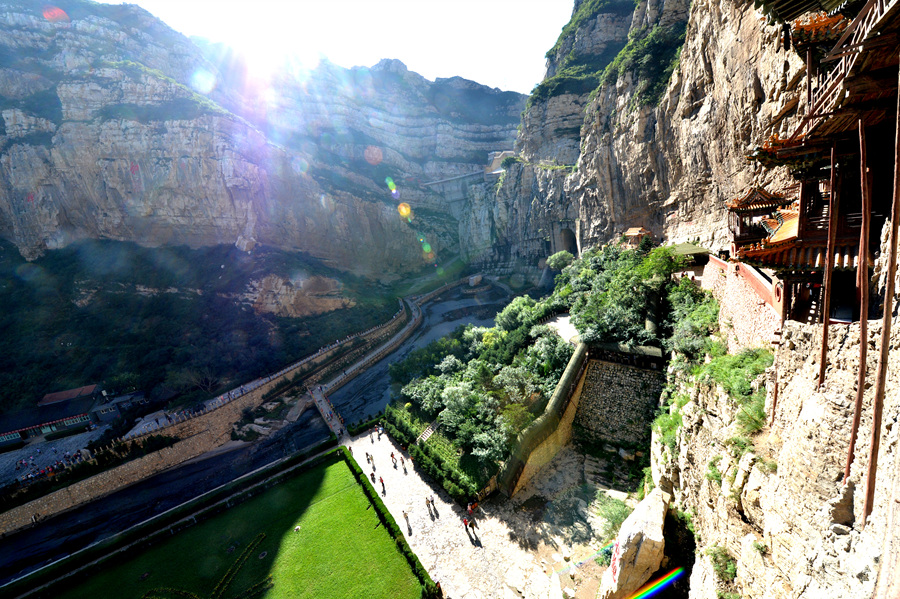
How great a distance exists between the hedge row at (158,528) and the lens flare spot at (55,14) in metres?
56.6

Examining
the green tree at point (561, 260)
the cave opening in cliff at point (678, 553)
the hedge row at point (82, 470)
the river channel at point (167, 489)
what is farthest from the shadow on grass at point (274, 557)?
the green tree at point (561, 260)

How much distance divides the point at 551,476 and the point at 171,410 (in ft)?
86.1

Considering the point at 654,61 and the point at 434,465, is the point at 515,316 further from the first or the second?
the point at 654,61

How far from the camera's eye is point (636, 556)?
26.1 ft

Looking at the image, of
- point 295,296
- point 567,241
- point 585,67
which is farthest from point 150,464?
point 585,67

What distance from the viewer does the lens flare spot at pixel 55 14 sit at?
37562 millimetres

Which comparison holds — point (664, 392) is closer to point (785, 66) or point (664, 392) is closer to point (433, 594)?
point (433, 594)

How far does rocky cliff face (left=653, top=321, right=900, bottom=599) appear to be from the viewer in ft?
11.2

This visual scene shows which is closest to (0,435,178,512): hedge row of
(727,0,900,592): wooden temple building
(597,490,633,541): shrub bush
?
(597,490,633,541): shrub bush

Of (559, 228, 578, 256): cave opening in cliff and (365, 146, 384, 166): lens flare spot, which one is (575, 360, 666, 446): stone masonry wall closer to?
(559, 228, 578, 256): cave opening in cliff

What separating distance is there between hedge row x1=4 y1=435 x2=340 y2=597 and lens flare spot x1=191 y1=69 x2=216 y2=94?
5840cm

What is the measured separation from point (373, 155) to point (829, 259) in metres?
69.8

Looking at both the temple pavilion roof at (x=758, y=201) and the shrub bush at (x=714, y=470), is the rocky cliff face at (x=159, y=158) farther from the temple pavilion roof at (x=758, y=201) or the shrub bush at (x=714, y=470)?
the shrub bush at (x=714, y=470)

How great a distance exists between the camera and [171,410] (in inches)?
935
